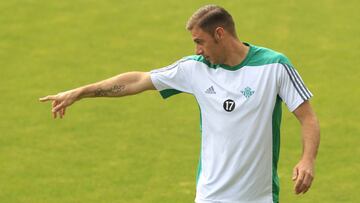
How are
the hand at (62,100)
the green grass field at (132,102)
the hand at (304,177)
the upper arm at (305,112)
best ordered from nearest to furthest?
the hand at (304,177) < the upper arm at (305,112) < the hand at (62,100) < the green grass field at (132,102)

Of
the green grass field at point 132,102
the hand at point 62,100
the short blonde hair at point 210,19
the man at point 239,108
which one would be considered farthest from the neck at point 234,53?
the green grass field at point 132,102

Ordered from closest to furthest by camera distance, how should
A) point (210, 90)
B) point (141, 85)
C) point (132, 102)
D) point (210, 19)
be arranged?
point (210, 19)
point (210, 90)
point (141, 85)
point (132, 102)

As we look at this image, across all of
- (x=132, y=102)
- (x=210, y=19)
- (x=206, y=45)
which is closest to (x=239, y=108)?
(x=206, y=45)

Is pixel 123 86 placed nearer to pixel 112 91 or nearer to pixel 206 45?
pixel 112 91

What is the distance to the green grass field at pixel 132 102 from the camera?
12281 mm

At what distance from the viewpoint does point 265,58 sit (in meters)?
8.15

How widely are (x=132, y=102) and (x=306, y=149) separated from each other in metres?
7.11

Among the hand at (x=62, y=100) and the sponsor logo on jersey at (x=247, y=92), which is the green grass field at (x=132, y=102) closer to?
the hand at (x=62, y=100)

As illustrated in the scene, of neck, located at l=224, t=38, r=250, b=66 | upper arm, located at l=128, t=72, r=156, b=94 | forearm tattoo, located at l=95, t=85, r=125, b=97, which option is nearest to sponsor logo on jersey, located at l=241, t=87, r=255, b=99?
neck, located at l=224, t=38, r=250, b=66

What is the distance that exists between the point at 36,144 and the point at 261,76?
5.89 meters

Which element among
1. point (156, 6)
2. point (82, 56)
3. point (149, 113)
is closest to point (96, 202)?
point (149, 113)

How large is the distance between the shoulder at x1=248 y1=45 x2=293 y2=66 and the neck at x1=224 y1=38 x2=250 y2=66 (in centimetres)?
8

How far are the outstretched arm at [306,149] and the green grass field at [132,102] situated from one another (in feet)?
12.6

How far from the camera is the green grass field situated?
12.3m
